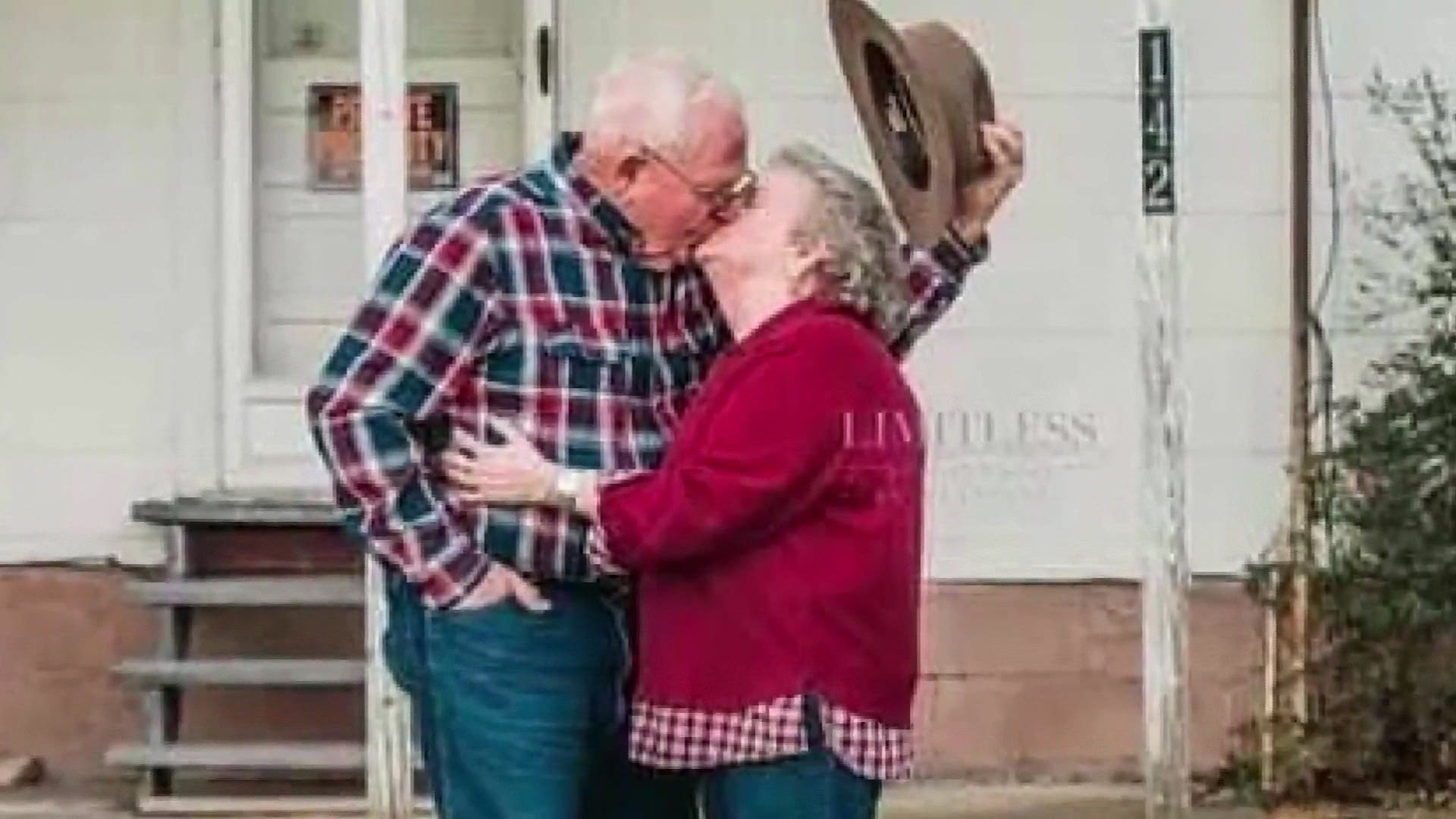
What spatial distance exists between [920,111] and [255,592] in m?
4.03

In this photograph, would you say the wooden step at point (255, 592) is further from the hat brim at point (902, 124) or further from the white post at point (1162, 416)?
the hat brim at point (902, 124)

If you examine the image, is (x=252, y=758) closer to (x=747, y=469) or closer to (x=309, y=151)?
(x=309, y=151)

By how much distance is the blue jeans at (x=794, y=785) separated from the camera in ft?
15.7

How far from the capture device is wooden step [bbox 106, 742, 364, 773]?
8.66 metres

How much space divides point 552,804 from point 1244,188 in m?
4.49

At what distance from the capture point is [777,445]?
4.73 metres

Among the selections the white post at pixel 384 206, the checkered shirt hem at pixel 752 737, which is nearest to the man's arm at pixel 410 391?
the checkered shirt hem at pixel 752 737

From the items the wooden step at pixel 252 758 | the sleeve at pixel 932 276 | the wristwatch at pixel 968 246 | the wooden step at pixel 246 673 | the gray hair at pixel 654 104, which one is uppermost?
the gray hair at pixel 654 104

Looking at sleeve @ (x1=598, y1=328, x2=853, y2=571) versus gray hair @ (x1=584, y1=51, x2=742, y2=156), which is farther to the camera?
gray hair @ (x1=584, y1=51, x2=742, y2=156)

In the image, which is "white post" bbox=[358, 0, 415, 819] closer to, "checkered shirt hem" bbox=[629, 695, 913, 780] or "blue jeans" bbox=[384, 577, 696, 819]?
"blue jeans" bbox=[384, 577, 696, 819]

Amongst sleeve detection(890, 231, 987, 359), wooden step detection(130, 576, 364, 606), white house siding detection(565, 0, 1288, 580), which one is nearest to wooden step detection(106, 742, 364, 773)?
wooden step detection(130, 576, 364, 606)

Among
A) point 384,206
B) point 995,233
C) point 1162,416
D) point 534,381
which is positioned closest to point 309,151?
point 384,206

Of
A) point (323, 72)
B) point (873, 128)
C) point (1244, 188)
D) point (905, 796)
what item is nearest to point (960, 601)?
point (905, 796)

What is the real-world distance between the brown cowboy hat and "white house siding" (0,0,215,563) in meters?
3.91
